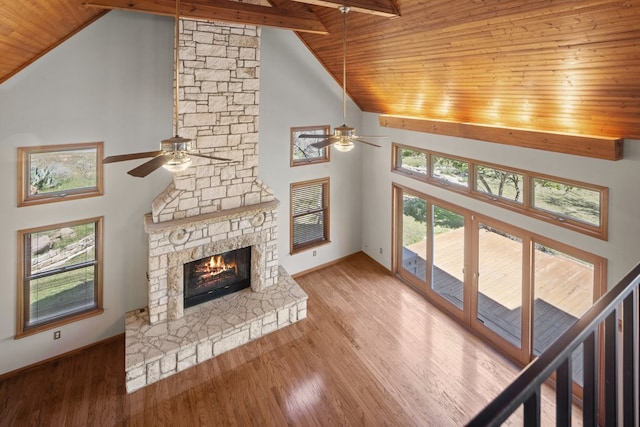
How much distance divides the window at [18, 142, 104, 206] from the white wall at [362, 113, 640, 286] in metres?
5.10

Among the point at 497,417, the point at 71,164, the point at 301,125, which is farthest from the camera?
the point at 301,125

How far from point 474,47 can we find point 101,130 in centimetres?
491

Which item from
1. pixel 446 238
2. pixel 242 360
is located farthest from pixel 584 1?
pixel 242 360

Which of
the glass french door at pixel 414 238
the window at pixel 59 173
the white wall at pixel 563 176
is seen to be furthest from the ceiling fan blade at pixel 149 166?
the glass french door at pixel 414 238

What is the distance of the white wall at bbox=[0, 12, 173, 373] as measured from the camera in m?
4.55

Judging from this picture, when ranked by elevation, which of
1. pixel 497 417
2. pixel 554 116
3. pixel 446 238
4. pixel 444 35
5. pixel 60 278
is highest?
pixel 444 35

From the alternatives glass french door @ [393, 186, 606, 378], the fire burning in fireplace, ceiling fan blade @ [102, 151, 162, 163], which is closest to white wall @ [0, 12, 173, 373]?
the fire burning in fireplace

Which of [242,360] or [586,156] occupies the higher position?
[586,156]

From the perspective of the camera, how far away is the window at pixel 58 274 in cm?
490

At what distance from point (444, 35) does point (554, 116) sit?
1599mm

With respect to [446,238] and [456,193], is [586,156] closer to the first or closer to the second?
[456,193]

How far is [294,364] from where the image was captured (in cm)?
518

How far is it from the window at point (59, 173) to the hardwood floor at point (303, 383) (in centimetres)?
239

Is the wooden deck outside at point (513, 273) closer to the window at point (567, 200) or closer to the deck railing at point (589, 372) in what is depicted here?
the window at point (567, 200)
